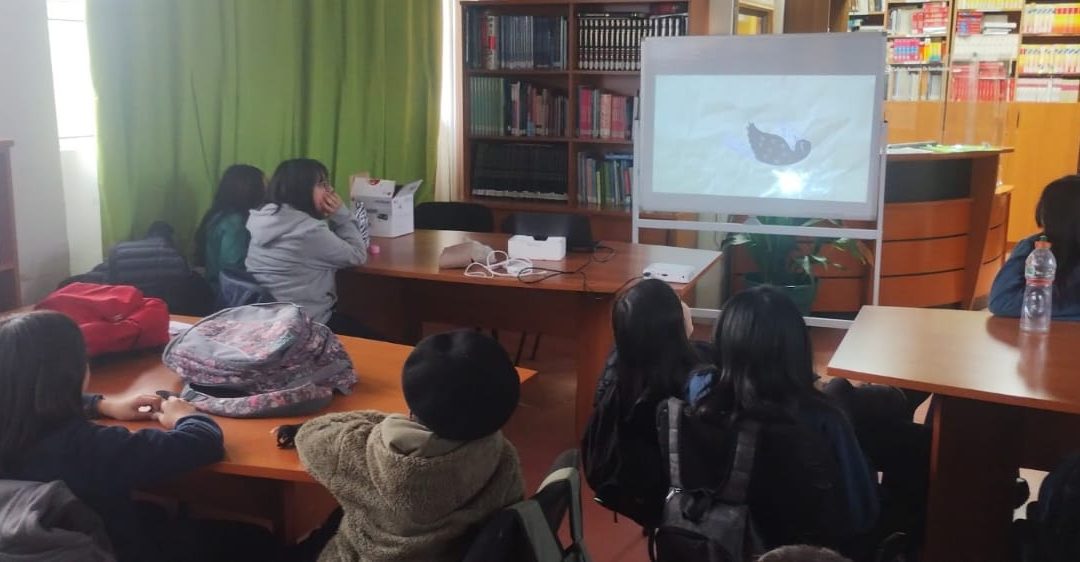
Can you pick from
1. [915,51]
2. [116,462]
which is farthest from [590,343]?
[915,51]

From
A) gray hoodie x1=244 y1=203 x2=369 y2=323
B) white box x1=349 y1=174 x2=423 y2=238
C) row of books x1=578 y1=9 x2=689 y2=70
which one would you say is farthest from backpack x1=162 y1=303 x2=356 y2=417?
row of books x1=578 y1=9 x2=689 y2=70

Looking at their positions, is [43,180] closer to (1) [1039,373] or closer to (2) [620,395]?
(2) [620,395]

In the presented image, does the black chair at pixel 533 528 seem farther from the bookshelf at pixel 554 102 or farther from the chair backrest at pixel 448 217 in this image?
the bookshelf at pixel 554 102

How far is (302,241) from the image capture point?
3186 mm

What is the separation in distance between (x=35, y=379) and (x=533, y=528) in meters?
0.89

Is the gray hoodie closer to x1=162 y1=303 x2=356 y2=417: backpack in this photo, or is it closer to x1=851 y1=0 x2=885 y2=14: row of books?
x1=162 y1=303 x2=356 y2=417: backpack

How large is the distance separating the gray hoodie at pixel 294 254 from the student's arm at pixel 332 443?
1.55 metres

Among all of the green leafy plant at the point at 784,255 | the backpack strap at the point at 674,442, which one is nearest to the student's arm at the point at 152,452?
the backpack strap at the point at 674,442

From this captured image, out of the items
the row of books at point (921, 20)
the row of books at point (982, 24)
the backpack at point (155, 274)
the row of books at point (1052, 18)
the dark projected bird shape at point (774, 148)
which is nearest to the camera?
the backpack at point (155, 274)

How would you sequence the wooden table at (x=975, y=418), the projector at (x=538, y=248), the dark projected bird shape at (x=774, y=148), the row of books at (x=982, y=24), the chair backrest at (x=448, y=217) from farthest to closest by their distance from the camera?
1. the row of books at (x=982, y=24)
2. the chair backrest at (x=448, y=217)
3. the dark projected bird shape at (x=774, y=148)
4. the projector at (x=538, y=248)
5. the wooden table at (x=975, y=418)

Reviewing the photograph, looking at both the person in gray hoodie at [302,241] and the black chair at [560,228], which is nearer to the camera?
the person in gray hoodie at [302,241]

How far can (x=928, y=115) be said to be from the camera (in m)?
6.68

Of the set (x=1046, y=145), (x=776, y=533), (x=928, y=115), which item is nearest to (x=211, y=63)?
(x=776, y=533)

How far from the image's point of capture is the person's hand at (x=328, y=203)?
330cm
